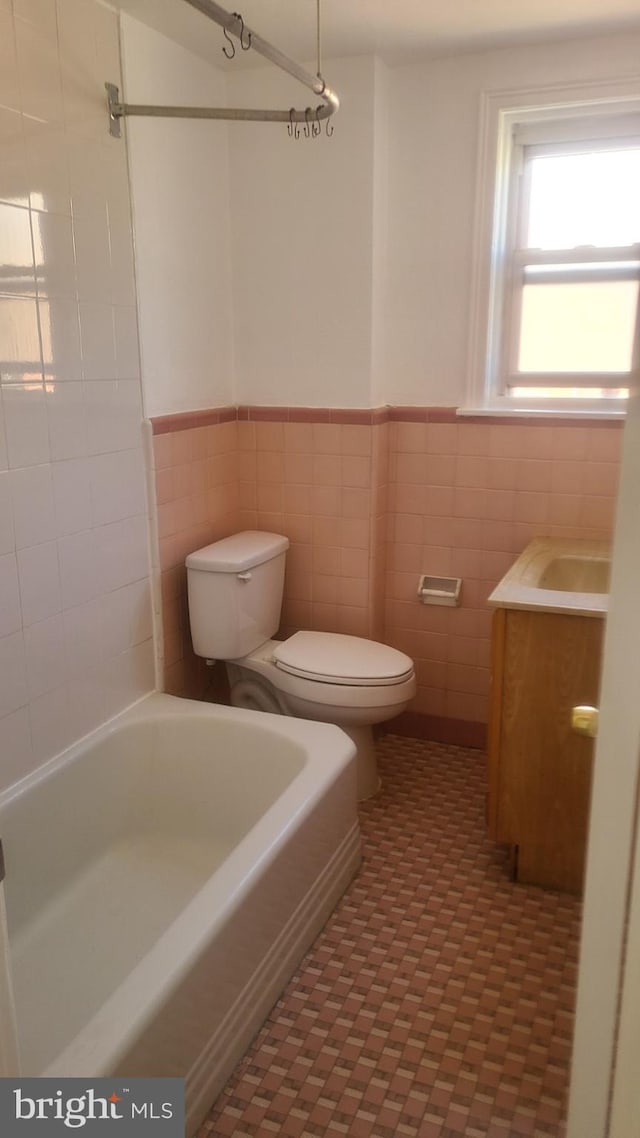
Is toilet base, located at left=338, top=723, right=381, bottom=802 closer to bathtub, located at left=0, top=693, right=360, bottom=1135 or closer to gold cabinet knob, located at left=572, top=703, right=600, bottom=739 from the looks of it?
bathtub, located at left=0, top=693, right=360, bottom=1135

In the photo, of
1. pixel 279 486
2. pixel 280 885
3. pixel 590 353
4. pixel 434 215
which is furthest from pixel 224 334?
pixel 280 885

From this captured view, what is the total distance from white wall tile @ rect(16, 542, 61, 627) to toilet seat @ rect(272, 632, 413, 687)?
0.78 meters

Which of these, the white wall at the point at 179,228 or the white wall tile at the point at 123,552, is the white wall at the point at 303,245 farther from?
the white wall tile at the point at 123,552

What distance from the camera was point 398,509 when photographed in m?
2.92

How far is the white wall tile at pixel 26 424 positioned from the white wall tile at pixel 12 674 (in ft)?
1.35

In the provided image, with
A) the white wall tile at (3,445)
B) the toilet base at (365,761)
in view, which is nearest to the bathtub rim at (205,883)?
the toilet base at (365,761)

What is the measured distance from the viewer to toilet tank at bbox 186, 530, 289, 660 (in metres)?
2.48

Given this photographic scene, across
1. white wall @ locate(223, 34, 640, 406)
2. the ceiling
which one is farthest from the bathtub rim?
the ceiling

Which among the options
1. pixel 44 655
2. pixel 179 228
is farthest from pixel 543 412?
pixel 44 655

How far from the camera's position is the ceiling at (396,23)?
2096 millimetres

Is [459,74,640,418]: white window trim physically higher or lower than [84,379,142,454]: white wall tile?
higher

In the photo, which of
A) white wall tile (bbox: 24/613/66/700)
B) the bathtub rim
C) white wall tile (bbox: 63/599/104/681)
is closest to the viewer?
the bathtub rim

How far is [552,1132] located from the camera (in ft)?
4.97

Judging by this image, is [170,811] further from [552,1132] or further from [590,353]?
[590,353]
